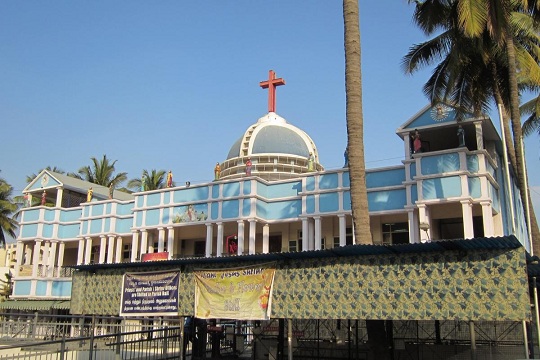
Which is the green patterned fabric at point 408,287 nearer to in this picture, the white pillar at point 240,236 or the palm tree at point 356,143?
the palm tree at point 356,143

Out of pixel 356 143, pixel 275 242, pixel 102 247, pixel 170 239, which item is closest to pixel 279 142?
pixel 275 242

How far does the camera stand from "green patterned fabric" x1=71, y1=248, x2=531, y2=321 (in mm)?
10188

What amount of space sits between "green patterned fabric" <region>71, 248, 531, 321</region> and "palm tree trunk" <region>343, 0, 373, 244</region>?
230 cm

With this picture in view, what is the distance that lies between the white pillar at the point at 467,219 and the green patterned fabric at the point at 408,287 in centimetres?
1324

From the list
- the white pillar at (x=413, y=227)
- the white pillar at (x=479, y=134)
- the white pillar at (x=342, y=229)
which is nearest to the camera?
the white pillar at (x=479, y=134)

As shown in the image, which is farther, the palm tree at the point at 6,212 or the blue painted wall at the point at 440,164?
the palm tree at the point at 6,212

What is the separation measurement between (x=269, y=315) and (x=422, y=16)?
53.3ft

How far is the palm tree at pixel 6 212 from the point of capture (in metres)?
53.3

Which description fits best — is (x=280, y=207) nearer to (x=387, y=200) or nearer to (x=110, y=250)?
(x=387, y=200)

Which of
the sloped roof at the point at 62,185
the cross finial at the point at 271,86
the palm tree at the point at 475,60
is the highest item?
the cross finial at the point at 271,86

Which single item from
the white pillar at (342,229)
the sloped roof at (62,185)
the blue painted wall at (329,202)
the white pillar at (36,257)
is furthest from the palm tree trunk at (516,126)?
the white pillar at (36,257)

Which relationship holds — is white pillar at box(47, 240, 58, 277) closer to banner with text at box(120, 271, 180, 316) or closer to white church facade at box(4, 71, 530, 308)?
white church facade at box(4, 71, 530, 308)

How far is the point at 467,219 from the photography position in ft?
77.8


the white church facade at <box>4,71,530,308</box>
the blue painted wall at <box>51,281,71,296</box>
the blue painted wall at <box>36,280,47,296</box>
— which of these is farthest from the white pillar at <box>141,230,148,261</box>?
the blue painted wall at <box>36,280,47,296</box>
